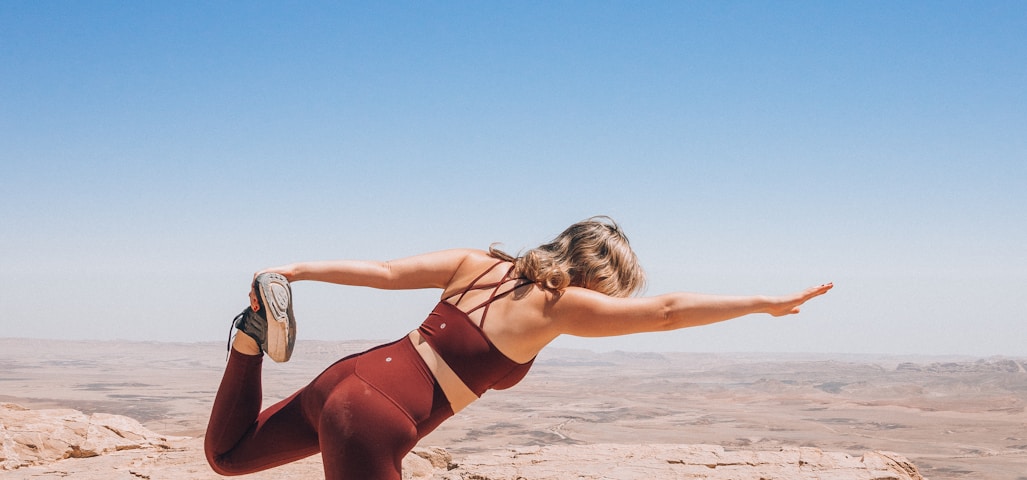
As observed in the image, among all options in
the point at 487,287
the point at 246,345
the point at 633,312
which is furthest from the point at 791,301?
the point at 246,345

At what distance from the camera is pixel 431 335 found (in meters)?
2.29

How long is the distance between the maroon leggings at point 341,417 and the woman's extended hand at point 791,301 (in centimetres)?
111

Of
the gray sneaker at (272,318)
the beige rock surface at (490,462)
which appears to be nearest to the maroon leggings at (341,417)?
the gray sneaker at (272,318)

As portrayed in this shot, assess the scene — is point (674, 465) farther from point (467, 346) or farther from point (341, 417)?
point (341, 417)

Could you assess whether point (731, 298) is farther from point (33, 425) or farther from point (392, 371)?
point (33, 425)

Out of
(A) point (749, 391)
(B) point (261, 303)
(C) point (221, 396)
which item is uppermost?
(B) point (261, 303)

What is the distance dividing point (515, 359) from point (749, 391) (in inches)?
1827

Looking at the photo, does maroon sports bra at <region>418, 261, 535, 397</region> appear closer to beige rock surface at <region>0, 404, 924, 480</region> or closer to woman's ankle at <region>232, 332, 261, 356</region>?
woman's ankle at <region>232, 332, 261, 356</region>

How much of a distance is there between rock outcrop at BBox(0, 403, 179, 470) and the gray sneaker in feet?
14.5

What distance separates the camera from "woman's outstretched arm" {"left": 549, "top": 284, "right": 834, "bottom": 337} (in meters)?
2.25

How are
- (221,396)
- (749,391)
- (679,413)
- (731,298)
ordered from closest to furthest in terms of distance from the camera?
(731,298)
(221,396)
(679,413)
(749,391)

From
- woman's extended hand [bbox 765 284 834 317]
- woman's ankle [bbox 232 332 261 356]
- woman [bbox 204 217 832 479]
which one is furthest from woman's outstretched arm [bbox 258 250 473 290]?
woman's extended hand [bbox 765 284 834 317]

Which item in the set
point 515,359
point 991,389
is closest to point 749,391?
point 991,389

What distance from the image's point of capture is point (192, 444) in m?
6.25
